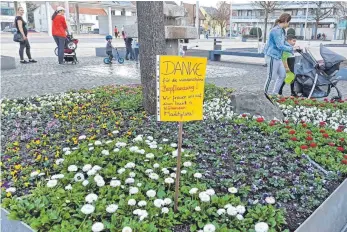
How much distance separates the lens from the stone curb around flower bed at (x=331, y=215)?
2230 millimetres

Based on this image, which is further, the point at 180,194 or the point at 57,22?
the point at 57,22

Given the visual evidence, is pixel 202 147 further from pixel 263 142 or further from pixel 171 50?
pixel 171 50

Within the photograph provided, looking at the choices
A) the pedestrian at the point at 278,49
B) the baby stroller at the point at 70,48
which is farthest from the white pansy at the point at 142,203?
the baby stroller at the point at 70,48

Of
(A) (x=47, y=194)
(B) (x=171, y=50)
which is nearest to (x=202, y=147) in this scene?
(A) (x=47, y=194)

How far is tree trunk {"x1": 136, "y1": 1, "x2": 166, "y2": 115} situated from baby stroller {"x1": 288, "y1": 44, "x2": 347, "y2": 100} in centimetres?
302

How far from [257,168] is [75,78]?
7.30m

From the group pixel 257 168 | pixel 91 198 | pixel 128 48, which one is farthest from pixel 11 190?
pixel 128 48

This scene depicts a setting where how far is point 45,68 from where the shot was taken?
35.9 feet

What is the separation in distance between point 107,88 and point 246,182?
4.49 metres

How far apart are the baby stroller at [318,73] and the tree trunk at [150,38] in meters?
3.02

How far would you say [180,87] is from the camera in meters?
2.15

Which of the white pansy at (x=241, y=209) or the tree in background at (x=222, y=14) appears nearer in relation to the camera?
the white pansy at (x=241, y=209)

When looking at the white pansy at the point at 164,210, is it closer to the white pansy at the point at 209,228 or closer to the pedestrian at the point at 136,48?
the white pansy at the point at 209,228

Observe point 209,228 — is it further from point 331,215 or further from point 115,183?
point 331,215
